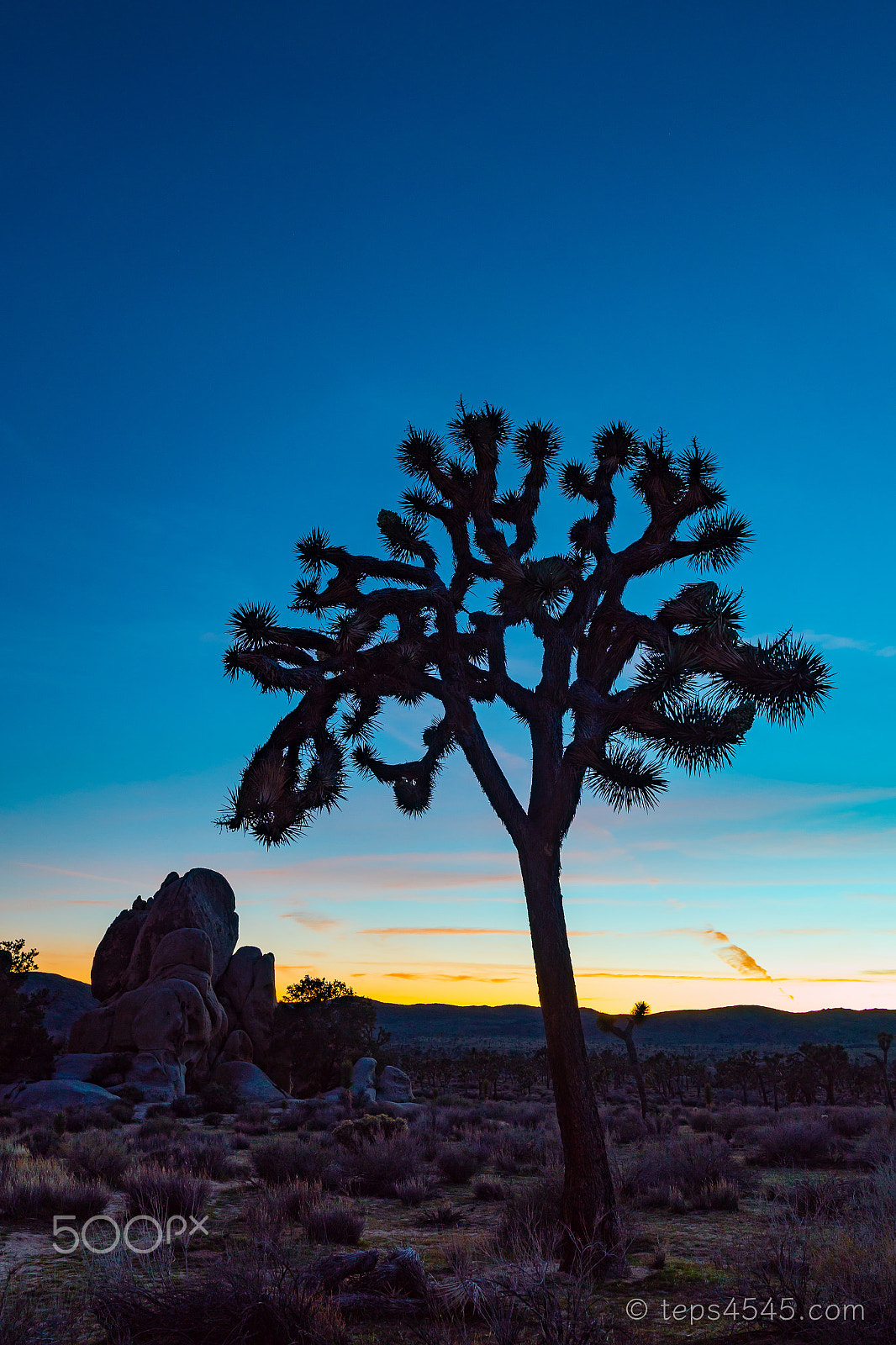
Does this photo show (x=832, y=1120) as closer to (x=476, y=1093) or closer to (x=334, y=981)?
(x=476, y=1093)

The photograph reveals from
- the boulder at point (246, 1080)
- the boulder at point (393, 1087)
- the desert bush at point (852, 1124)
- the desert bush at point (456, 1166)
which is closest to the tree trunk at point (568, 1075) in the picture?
the desert bush at point (456, 1166)

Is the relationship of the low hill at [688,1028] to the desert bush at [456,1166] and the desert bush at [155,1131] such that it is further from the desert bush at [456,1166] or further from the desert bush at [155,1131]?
the desert bush at [456,1166]

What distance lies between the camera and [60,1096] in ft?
74.3

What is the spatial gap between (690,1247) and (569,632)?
6.78 meters

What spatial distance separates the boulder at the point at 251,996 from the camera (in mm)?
34750

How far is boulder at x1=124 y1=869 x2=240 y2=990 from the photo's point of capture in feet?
111

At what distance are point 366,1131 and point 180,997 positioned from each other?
53.1 ft

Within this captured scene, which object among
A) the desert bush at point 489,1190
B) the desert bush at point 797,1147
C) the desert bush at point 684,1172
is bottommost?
the desert bush at point 797,1147

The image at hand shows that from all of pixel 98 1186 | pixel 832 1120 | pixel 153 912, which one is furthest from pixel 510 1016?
pixel 98 1186

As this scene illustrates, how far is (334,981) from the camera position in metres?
39.5

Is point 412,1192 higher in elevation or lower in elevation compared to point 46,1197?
lower

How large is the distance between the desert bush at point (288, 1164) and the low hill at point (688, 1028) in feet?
268

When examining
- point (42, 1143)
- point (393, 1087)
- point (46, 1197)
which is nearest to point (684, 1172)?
point (46, 1197)

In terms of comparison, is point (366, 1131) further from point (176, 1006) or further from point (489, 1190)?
point (176, 1006)
